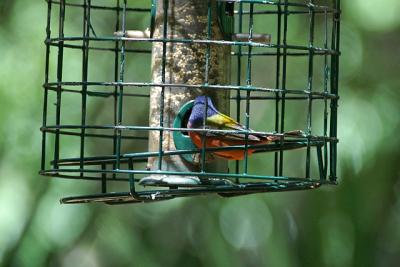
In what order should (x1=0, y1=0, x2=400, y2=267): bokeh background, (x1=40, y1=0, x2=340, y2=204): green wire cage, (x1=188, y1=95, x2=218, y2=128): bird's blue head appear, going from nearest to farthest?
(x1=40, y1=0, x2=340, y2=204): green wire cage < (x1=188, y1=95, x2=218, y2=128): bird's blue head < (x1=0, y1=0, x2=400, y2=267): bokeh background

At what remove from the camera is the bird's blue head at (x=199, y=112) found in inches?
244

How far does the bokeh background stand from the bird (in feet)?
7.27

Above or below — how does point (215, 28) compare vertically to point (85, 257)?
above

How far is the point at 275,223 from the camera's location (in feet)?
29.5

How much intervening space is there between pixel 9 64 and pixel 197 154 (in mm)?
2429

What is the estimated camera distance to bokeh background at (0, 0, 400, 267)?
8430 mm

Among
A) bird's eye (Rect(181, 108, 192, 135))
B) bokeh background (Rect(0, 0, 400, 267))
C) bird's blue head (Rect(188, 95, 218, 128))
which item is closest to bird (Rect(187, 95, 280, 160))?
bird's blue head (Rect(188, 95, 218, 128))

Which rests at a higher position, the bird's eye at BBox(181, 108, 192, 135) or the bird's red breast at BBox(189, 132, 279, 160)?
the bird's eye at BBox(181, 108, 192, 135)

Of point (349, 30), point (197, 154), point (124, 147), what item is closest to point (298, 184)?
point (197, 154)

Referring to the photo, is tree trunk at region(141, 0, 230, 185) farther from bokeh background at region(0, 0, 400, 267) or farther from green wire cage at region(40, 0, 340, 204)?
bokeh background at region(0, 0, 400, 267)

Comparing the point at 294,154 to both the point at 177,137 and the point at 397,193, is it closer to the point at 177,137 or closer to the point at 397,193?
the point at 397,193

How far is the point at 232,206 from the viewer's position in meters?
9.24

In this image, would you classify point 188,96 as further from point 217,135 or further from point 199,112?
point 217,135

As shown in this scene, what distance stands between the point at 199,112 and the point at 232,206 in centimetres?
309
